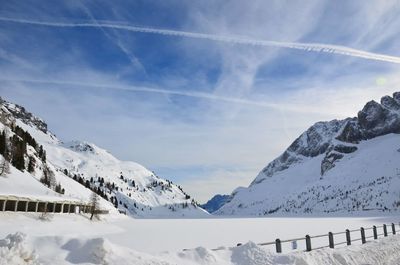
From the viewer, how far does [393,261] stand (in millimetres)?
22828

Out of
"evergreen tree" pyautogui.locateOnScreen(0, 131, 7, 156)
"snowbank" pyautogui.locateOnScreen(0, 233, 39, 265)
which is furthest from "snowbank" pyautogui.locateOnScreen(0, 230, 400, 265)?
"evergreen tree" pyautogui.locateOnScreen(0, 131, 7, 156)

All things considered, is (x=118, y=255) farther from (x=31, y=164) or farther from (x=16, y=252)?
(x=31, y=164)

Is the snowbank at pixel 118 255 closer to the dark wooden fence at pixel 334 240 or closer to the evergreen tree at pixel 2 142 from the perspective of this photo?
the dark wooden fence at pixel 334 240

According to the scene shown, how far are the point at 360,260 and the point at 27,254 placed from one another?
16349 mm

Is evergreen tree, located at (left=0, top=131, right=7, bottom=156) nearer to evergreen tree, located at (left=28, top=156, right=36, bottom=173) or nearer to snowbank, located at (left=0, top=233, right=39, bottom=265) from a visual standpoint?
evergreen tree, located at (left=28, top=156, right=36, bottom=173)

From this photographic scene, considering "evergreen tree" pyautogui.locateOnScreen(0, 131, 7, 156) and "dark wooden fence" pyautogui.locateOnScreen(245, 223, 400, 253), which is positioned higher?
"evergreen tree" pyautogui.locateOnScreen(0, 131, 7, 156)

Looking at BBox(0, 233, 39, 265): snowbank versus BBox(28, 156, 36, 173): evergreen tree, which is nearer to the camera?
BBox(0, 233, 39, 265): snowbank

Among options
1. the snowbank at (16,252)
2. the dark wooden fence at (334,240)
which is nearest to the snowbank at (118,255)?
the snowbank at (16,252)

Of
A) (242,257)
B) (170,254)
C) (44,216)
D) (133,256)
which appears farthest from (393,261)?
(44,216)

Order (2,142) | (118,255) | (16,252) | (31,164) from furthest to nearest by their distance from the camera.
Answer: (31,164), (2,142), (118,255), (16,252)

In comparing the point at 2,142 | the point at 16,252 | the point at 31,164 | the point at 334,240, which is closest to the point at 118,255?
the point at 16,252

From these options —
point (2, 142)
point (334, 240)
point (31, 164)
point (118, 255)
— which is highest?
point (2, 142)

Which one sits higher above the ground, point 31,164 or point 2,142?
point 2,142

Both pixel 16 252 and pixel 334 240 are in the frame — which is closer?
pixel 16 252
